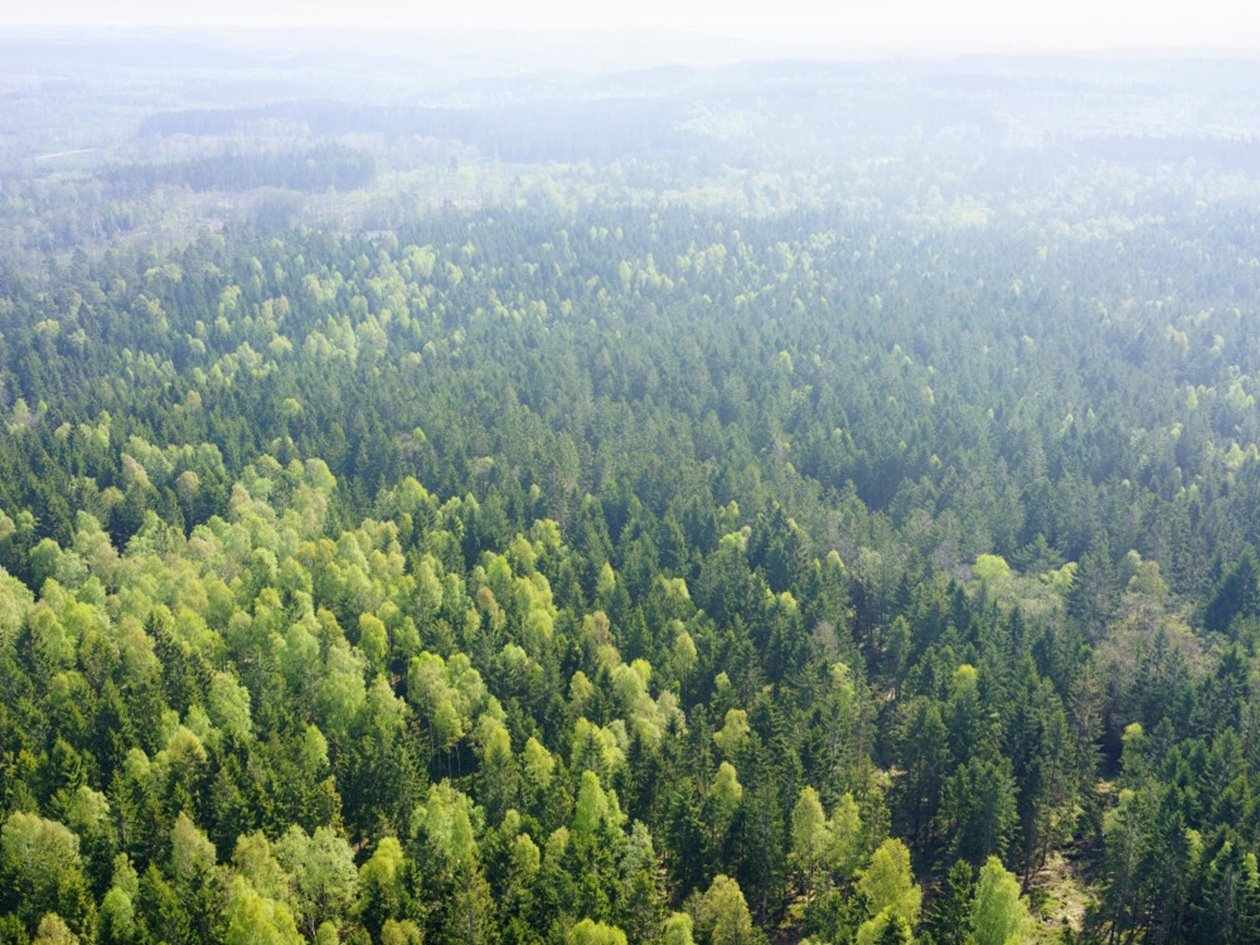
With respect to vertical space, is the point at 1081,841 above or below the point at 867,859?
below

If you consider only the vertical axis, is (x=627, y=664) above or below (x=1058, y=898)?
above

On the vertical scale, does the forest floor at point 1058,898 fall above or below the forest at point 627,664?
below

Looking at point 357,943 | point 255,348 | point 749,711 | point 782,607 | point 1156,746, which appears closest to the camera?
point 357,943

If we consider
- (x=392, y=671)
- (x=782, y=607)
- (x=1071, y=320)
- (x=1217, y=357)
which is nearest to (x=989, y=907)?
(x=782, y=607)

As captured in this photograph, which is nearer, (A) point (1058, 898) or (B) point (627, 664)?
(A) point (1058, 898)

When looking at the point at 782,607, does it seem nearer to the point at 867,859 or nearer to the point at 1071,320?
the point at 867,859

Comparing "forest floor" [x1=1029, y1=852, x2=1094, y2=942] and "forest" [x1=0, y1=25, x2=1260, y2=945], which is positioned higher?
"forest" [x1=0, y1=25, x2=1260, y2=945]

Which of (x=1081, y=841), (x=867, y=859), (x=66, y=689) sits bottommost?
(x=1081, y=841)

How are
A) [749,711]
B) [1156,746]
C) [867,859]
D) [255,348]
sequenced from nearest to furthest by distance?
[867,859]
[1156,746]
[749,711]
[255,348]

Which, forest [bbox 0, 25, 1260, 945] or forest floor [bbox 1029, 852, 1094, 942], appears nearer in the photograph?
forest [bbox 0, 25, 1260, 945]

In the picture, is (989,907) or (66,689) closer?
(989,907)

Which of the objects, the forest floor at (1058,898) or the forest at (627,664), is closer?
the forest at (627,664)
